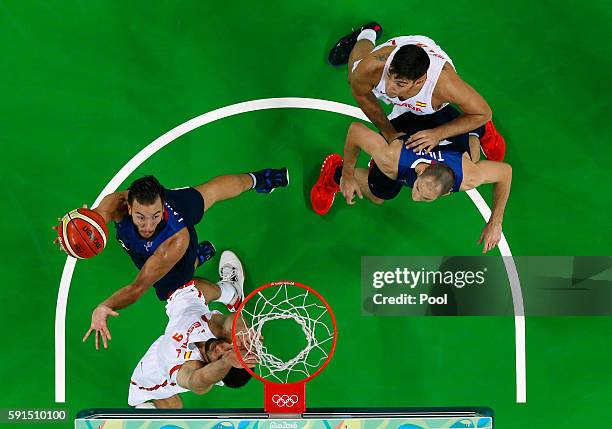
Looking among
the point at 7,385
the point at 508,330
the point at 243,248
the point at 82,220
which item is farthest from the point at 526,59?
the point at 7,385

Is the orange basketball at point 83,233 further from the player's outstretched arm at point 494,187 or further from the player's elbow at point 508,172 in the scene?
the player's elbow at point 508,172

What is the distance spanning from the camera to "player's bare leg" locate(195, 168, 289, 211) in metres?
6.46

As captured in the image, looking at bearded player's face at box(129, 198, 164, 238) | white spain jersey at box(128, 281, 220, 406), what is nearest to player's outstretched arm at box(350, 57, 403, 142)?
bearded player's face at box(129, 198, 164, 238)

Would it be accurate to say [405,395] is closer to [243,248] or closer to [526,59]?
[243,248]

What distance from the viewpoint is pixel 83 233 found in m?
5.59

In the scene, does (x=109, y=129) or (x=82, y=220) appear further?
(x=109, y=129)

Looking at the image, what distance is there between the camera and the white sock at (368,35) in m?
6.54

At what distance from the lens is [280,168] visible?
6.69 m

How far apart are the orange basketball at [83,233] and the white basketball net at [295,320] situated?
1.60 metres

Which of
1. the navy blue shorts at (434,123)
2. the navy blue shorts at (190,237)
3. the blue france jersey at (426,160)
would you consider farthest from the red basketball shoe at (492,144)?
the navy blue shorts at (190,237)

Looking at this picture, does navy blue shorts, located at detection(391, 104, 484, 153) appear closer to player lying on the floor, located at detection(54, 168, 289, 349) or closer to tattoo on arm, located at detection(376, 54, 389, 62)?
tattoo on arm, located at detection(376, 54, 389, 62)

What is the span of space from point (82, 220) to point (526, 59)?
4.57 meters

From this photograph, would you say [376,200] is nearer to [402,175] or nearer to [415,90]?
[402,175]

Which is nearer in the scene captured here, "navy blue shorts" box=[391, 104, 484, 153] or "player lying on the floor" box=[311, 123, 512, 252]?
"player lying on the floor" box=[311, 123, 512, 252]
